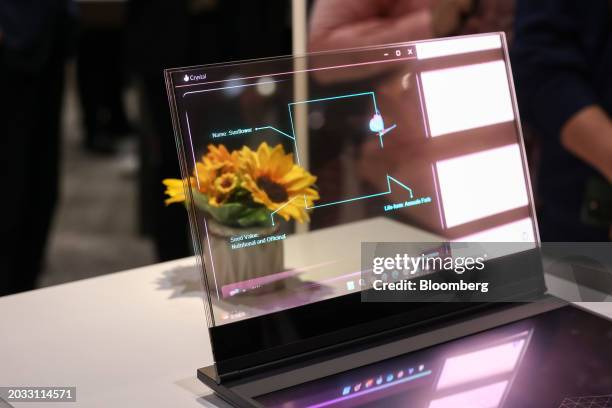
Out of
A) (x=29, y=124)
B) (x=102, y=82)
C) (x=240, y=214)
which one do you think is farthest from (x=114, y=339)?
(x=102, y=82)

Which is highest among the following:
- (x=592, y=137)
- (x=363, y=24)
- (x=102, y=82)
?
(x=102, y=82)

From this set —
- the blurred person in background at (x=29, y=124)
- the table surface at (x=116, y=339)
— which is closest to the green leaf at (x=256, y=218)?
the table surface at (x=116, y=339)

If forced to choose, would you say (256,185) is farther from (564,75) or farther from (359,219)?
(564,75)

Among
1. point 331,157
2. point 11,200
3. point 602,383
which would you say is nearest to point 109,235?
point 11,200

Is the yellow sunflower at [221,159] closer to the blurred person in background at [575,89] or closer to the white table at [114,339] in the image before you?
the white table at [114,339]

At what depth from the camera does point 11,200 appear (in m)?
2.14

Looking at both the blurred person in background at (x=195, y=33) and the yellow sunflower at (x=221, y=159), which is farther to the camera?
the blurred person in background at (x=195, y=33)

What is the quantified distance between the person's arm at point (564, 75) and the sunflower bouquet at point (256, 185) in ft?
1.80

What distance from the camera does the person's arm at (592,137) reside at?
1146 millimetres

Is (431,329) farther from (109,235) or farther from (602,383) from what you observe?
(109,235)

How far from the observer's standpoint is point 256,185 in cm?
83

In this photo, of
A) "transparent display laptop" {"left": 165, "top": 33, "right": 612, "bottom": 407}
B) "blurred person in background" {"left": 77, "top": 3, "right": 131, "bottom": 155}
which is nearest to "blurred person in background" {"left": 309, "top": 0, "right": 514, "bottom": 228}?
"transparent display laptop" {"left": 165, "top": 33, "right": 612, "bottom": 407}

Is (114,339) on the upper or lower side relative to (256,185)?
lower

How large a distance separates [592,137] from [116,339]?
2.34ft
